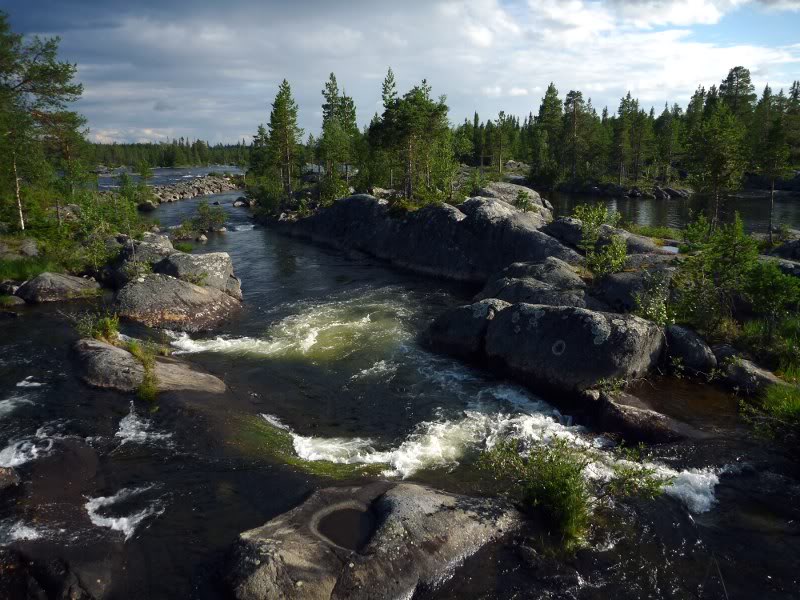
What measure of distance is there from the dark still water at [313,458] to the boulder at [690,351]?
1141mm

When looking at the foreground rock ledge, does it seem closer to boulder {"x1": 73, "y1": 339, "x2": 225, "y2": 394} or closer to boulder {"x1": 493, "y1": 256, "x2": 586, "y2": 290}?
boulder {"x1": 73, "y1": 339, "x2": 225, "y2": 394}

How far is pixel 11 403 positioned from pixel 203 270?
46.4 ft

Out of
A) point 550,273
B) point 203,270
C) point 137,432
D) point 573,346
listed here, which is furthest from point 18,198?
point 573,346

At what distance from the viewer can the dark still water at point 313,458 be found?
9.30 m

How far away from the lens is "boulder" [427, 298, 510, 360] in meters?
20.5

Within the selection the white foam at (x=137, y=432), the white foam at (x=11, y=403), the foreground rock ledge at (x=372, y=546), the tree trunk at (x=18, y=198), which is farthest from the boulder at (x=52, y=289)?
the foreground rock ledge at (x=372, y=546)

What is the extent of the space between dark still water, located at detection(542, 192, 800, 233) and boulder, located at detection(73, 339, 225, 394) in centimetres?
4382

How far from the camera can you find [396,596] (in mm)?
8664

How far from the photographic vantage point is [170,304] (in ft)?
82.5

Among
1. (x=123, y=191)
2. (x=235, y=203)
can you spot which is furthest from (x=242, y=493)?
(x=235, y=203)

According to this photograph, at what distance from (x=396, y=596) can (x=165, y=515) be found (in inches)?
220

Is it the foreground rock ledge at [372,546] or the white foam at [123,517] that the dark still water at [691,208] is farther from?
the white foam at [123,517]

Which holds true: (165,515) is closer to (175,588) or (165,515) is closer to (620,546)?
(175,588)

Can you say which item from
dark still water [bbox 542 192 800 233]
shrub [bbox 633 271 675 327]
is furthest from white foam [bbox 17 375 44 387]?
dark still water [bbox 542 192 800 233]
